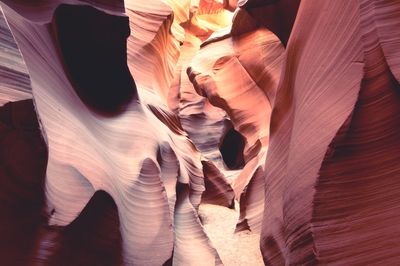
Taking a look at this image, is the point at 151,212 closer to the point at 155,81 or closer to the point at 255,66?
the point at 155,81

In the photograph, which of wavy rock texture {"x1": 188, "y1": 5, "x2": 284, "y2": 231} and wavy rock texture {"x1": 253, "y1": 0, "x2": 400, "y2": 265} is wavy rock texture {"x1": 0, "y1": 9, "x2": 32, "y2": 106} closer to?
wavy rock texture {"x1": 253, "y1": 0, "x2": 400, "y2": 265}

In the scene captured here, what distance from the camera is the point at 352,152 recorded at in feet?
7.45

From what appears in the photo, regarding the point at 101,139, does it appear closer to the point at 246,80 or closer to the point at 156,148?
the point at 156,148

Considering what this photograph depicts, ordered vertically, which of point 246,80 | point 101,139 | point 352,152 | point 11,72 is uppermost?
point 11,72

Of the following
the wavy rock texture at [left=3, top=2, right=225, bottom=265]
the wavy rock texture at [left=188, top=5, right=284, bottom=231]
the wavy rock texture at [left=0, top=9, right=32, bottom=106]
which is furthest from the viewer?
the wavy rock texture at [left=188, top=5, right=284, bottom=231]

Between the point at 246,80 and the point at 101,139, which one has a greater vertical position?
the point at 101,139

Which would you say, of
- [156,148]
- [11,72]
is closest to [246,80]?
[156,148]

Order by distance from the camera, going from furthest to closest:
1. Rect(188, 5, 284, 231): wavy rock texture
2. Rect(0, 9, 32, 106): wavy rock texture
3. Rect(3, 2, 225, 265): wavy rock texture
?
Rect(188, 5, 284, 231): wavy rock texture, Rect(3, 2, 225, 265): wavy rock texture, Rect(0, 9, 32, 106): wavy rock texture

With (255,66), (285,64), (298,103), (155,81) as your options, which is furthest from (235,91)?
(298,103)

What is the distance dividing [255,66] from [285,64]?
340 cm

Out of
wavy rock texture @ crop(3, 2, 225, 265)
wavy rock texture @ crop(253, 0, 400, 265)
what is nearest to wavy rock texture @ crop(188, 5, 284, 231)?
wavy rock texture @ crop(3, 2, 225, 265)

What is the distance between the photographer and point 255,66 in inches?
267


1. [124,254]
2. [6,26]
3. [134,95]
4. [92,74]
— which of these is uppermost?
[6,26]

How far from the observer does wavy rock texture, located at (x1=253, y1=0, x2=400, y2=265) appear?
217 cm
